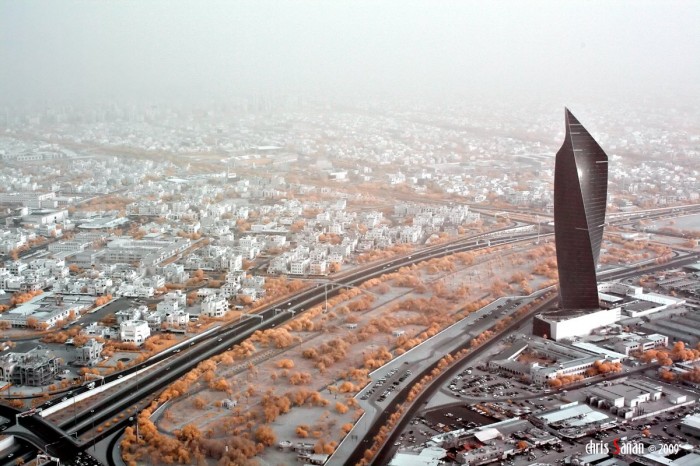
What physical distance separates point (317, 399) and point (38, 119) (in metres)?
20.0

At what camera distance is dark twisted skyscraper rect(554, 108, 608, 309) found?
33.0 ft

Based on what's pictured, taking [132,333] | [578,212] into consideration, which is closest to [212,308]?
[132,333]

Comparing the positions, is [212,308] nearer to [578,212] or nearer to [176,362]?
[176,362]

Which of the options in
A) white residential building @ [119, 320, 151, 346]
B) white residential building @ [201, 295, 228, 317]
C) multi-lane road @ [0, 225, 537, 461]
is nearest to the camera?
multi-lane road @ [0, 225, 537, 461]

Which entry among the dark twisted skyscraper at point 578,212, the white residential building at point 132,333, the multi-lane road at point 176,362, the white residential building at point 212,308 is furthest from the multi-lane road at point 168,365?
the dark twisted skyscraper at point 578,212

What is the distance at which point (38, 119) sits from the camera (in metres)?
24.6

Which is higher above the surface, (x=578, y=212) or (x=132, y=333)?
(x=578, y=212)

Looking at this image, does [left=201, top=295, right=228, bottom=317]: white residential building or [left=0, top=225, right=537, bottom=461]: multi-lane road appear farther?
[left=201, top=295, right=228, bottom=317]: white residential building

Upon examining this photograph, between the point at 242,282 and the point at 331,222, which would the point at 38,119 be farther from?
the point at 242,282

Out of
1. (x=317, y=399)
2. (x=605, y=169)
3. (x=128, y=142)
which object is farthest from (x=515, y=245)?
(x=128, y=142)

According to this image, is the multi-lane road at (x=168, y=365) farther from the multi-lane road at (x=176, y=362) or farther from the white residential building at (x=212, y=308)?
the white residential building at (x=212, y=308)

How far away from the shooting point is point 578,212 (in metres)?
10.0

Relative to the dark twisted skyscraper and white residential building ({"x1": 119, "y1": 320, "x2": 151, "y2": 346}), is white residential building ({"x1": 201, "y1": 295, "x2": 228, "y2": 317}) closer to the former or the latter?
white residential building ({"x1": 119, "y1": 320, "x2": 151, "y2": 346})

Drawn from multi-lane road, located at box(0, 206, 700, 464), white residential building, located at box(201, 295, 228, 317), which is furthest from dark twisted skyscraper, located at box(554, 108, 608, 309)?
white residential building, located at box(201, 295, 228, 317)
